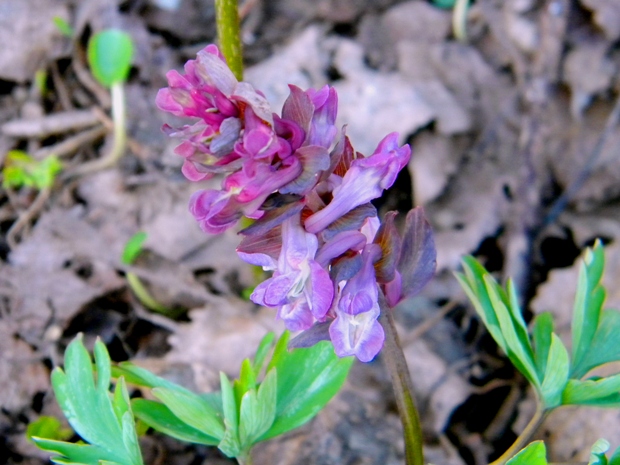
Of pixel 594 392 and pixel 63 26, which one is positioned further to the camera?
pixel 63 26

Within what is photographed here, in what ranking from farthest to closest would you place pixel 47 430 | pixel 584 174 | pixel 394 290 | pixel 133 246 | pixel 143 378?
pixel 584 174 → pixel 133 246 → pixel 47 430 → pixel 143 378 → pixel 394 290

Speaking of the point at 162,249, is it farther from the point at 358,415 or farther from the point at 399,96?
the point at 399,96

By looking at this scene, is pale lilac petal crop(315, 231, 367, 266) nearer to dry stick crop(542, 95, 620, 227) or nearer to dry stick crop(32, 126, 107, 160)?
dry stick crop(542, 95, 620, 227)

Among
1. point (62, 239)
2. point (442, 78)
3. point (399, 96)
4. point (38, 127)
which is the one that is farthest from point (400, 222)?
point (38, 127)

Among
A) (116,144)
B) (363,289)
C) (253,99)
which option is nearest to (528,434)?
(363,289)

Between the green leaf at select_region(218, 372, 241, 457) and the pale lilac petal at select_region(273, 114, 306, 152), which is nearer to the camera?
→ the pale lilac petal at select_region(273, 114, 306, 152)

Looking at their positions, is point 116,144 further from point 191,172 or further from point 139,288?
point 191,172

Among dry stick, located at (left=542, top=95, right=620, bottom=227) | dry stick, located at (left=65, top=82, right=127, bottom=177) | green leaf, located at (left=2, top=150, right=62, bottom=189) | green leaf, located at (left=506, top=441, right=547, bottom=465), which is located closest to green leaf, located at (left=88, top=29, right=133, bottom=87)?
dry stick, located at (left=65, top=82, right=127, bottom=177)
